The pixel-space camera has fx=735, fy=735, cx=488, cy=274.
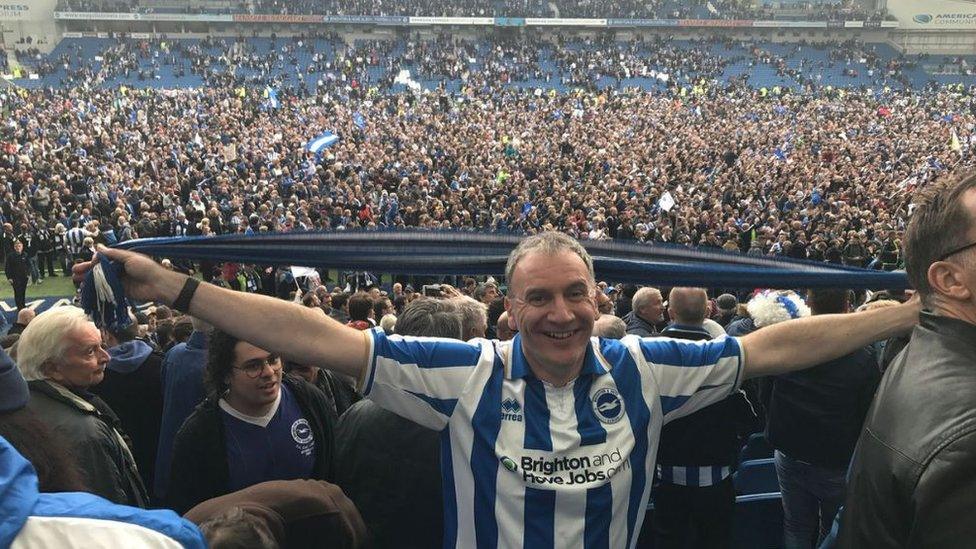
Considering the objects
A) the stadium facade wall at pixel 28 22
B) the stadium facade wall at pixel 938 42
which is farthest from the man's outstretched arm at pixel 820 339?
the stadium facade wall at pixel 938 42

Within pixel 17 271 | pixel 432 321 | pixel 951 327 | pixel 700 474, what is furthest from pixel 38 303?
pixel 951 327

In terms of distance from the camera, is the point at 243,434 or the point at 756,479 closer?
the point at 243,434

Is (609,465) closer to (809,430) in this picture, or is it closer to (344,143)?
(809,430)

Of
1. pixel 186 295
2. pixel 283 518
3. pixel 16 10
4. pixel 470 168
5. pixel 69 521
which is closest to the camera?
pixel 69 521

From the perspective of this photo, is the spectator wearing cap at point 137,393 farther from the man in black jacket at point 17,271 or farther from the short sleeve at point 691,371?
the man in black jacket at point 17,271

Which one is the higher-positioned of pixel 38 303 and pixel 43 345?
pixel 43 345

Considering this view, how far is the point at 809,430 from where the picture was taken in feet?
11.0

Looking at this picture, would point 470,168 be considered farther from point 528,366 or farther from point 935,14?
point 935,14

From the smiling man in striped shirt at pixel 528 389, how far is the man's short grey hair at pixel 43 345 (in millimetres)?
1214

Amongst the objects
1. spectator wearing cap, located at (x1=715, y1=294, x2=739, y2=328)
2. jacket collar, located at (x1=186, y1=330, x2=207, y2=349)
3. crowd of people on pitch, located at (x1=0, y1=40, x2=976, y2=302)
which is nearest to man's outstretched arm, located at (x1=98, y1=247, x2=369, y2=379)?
jacket collar, located at (x1=186, y1=330, x2=207, y2=349)

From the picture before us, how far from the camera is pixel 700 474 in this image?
3.10 meters

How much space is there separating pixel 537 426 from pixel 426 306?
3.25ft

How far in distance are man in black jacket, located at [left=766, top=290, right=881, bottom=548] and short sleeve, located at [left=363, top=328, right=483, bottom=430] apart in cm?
189

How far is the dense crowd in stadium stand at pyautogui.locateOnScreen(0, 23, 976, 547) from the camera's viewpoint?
5.99ft
